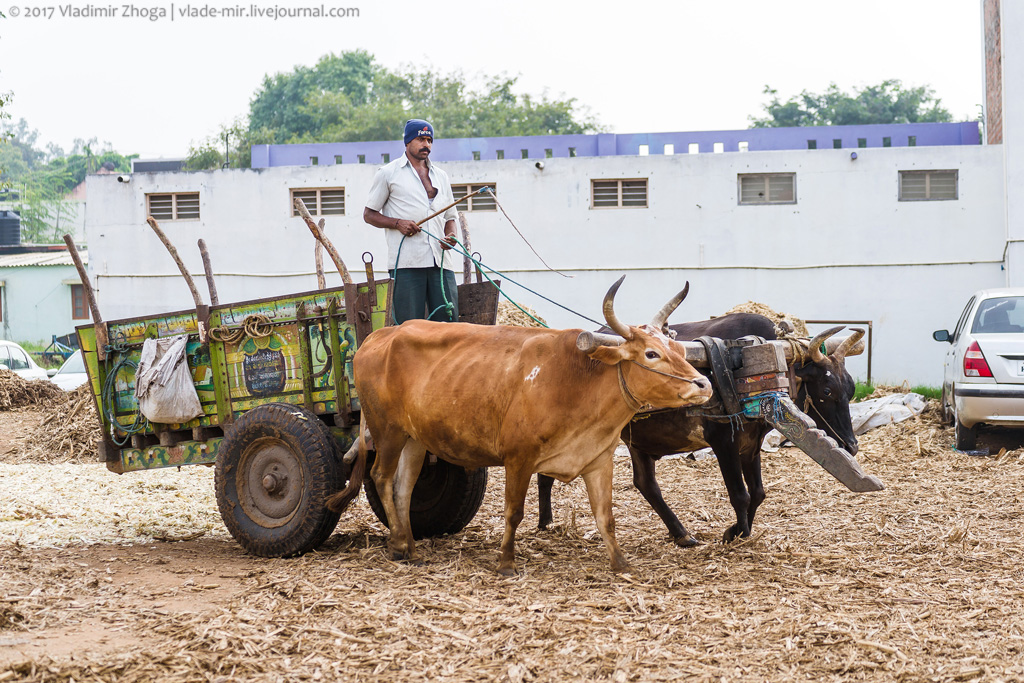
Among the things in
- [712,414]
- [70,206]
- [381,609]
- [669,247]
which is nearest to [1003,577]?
[712,414]

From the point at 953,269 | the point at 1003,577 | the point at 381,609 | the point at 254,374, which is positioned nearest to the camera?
the point at 381,609

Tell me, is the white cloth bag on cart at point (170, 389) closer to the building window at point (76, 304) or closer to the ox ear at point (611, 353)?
the ox ear at point (611, 353)

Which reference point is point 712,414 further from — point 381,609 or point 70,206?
point 70,206

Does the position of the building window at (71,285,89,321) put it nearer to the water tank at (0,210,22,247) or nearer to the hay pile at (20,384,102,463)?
the water tank at (0,210,22,247)

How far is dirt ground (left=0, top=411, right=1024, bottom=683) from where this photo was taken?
4129mm

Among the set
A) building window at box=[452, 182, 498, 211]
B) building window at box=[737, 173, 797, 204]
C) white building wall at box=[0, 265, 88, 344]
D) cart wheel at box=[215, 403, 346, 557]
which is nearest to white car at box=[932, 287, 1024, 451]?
cart wheel at box=[215, 403, 346, 557]

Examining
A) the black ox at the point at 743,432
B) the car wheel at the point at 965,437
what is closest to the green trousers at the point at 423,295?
the black ox at the point at 743,432

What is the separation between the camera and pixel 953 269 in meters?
18.5

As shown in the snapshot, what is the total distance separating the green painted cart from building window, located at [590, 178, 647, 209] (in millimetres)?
12440

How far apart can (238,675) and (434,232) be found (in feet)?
11.4

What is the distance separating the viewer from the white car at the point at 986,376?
9.91 m

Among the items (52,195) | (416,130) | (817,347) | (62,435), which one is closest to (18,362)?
(62,435)

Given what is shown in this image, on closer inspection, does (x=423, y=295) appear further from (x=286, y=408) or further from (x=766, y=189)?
(x=766, y=189)

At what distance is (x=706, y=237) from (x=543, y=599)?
14744 mm
